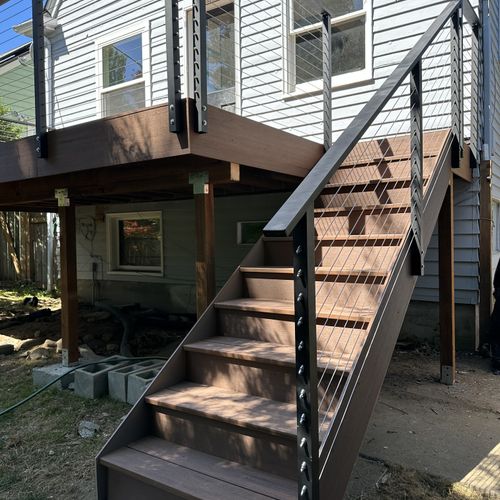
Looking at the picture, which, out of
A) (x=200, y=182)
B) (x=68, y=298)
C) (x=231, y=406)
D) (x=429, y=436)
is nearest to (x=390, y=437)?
(x=429, y=436)

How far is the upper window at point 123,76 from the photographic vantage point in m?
7.74

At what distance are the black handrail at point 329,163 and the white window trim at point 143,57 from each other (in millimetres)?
5464

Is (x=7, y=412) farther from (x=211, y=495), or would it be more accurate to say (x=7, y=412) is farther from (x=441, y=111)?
(x=441, y=111)

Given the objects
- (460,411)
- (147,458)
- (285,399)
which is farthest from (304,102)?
(147,458)

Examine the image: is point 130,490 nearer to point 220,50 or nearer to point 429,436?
point 429,436

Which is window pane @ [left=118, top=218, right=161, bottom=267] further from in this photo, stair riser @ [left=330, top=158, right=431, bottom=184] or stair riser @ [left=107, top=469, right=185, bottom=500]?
stair riser @ [left=107, top=469, right=185, bottom=500]

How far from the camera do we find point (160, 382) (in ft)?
8.82

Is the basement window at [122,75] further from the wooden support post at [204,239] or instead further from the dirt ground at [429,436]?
the dirt ground at [429,436]

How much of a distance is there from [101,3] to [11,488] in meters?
7.94

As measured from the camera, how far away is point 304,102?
5820 millimetres

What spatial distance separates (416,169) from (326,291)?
0.95 metres

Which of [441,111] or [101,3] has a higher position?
[101,3]

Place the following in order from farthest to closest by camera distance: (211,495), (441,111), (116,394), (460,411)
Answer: (441,111), (116,394), (460,411), (211,495)

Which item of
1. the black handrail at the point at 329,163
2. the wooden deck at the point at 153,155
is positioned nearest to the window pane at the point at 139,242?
the wooden deck at the point at 153,155
